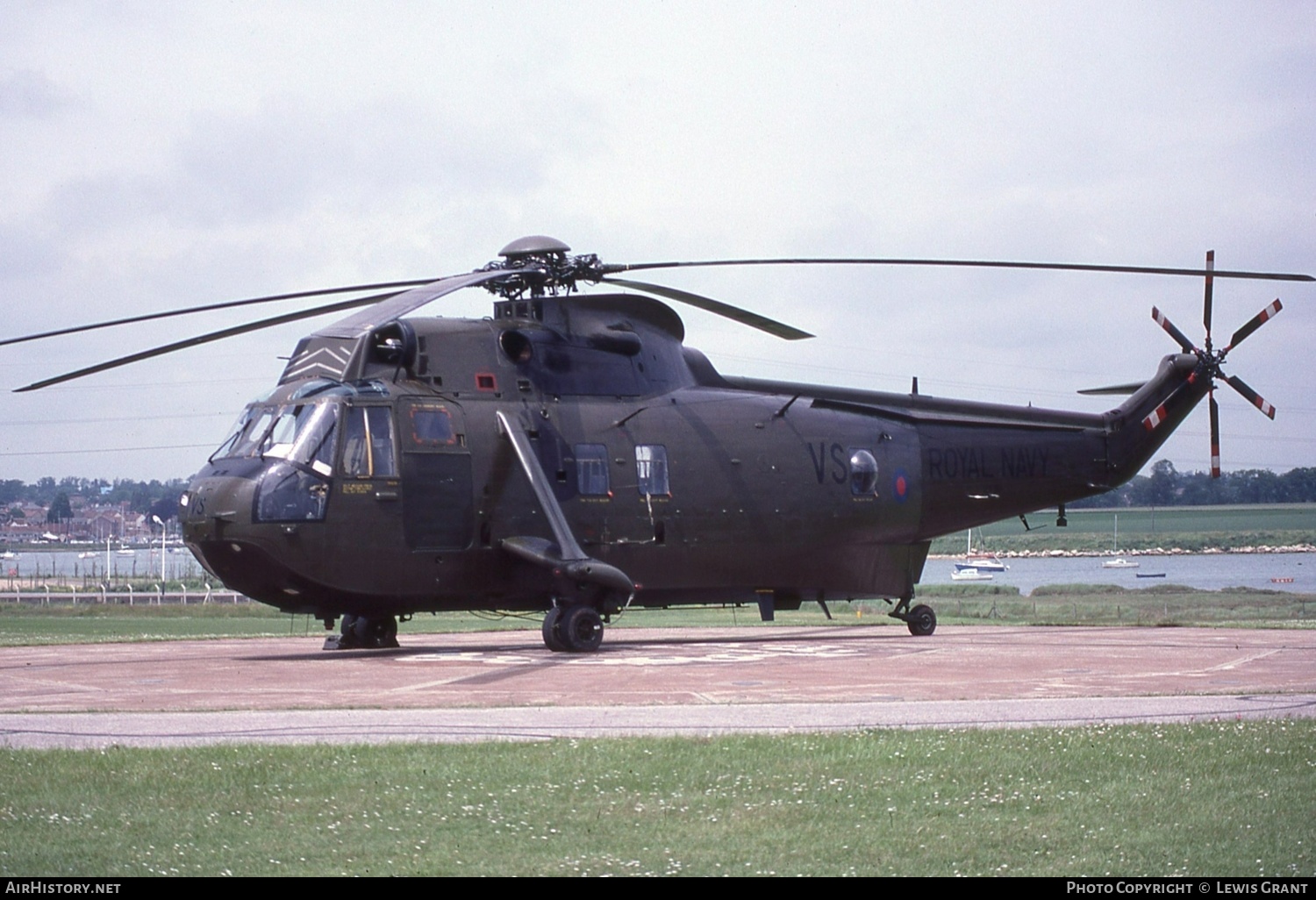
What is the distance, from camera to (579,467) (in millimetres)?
22422

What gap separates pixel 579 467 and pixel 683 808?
13.5m

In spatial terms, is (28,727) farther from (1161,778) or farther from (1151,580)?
(1151,580)

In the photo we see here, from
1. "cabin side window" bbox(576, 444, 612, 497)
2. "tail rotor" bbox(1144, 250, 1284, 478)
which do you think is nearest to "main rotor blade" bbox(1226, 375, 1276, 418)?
"tail rotor" bbox(1144, 250, 1284, 478)

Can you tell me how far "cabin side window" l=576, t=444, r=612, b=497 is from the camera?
22422 mm

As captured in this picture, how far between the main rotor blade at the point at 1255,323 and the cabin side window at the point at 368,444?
16265 millimetres

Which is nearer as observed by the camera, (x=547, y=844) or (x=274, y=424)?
(x=547, y=844)

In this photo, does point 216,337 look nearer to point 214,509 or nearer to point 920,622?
point 214,509

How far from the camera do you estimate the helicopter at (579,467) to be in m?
20.0

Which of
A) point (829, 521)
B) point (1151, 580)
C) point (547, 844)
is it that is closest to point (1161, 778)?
point (547, 844)

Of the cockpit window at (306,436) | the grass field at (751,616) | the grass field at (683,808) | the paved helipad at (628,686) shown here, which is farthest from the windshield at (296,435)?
the grass field at (751,616)

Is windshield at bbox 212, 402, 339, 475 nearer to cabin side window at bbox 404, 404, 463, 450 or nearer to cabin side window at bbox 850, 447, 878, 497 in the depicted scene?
cabin side window at bbox 404, 404, 463, 450

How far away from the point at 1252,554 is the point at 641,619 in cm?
15131

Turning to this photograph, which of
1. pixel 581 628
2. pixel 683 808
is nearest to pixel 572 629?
pixel 581 628

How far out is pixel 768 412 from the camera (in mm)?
24625
